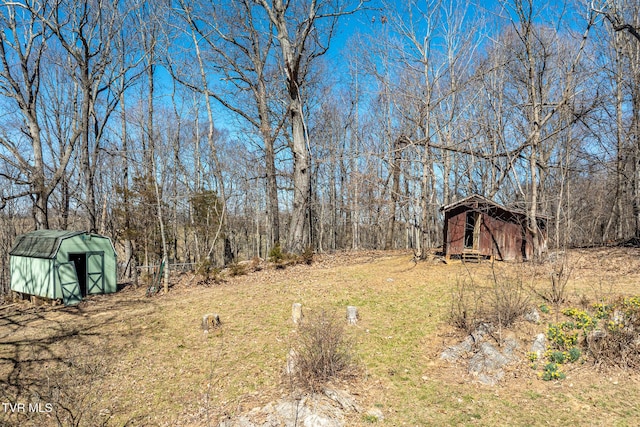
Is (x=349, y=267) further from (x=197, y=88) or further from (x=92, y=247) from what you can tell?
(x=197, y=88)

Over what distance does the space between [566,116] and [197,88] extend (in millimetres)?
15206

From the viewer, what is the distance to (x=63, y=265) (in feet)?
37.0

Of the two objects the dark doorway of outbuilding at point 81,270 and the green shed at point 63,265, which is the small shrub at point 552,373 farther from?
the dark doorway of outbuilding at point 81,270

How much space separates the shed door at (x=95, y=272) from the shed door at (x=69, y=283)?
79 cm

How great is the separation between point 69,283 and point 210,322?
22.1 ft

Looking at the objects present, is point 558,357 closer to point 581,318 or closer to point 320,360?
point 581,318

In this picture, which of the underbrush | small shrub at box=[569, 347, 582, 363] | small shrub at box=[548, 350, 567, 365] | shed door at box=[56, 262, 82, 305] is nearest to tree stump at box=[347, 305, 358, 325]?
the underbrush

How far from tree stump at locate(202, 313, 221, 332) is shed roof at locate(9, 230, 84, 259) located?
6886mm

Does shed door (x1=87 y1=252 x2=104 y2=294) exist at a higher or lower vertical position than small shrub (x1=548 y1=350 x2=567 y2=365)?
higher

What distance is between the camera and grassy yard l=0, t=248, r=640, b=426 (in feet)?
16.2

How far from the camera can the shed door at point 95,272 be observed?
40.6 feet

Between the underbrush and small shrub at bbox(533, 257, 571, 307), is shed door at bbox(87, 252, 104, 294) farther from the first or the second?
small shrub at bbox(533, 257, 571, 307)

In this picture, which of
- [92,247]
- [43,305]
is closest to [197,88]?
[92,247]

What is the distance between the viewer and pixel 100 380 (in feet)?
19.7
